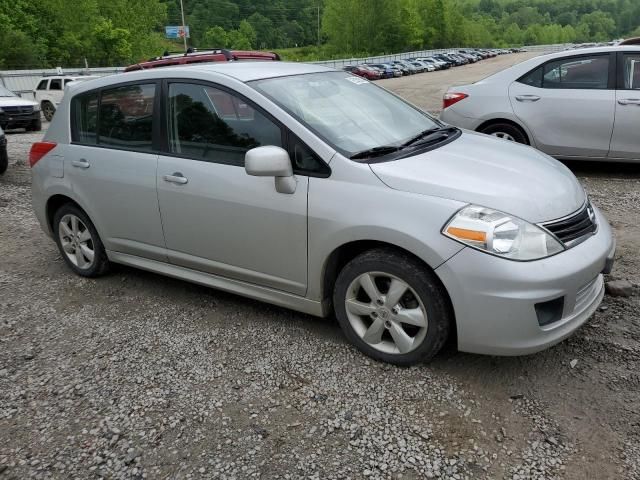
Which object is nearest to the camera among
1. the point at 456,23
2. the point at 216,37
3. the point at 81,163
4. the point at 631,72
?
the point at 81,163

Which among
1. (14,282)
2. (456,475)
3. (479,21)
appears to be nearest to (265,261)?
(456,475)

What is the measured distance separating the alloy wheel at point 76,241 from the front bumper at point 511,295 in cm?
301

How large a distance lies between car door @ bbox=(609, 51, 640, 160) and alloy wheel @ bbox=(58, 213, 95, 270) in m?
5.73

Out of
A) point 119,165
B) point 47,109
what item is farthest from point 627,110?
point 47,109

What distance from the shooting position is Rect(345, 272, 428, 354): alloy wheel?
300 cm

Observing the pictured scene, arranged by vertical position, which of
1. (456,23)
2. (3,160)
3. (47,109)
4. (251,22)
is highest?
(251,22)

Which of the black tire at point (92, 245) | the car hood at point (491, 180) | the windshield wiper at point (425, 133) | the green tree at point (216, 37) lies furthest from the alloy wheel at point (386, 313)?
the green tree at point (216, 37)

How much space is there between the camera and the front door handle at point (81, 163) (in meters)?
4.24

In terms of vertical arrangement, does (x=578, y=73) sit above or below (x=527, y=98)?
above

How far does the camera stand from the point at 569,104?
6684 mm

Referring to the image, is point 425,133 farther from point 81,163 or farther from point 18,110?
point 18,110

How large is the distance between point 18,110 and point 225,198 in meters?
14.4

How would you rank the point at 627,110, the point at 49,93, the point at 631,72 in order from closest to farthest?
the point at 627,110 < the point at 631,72 < the point at 49,93

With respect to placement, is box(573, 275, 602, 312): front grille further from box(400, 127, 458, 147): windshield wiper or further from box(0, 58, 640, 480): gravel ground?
box(400, 127, 458, 147): windshield wiper
